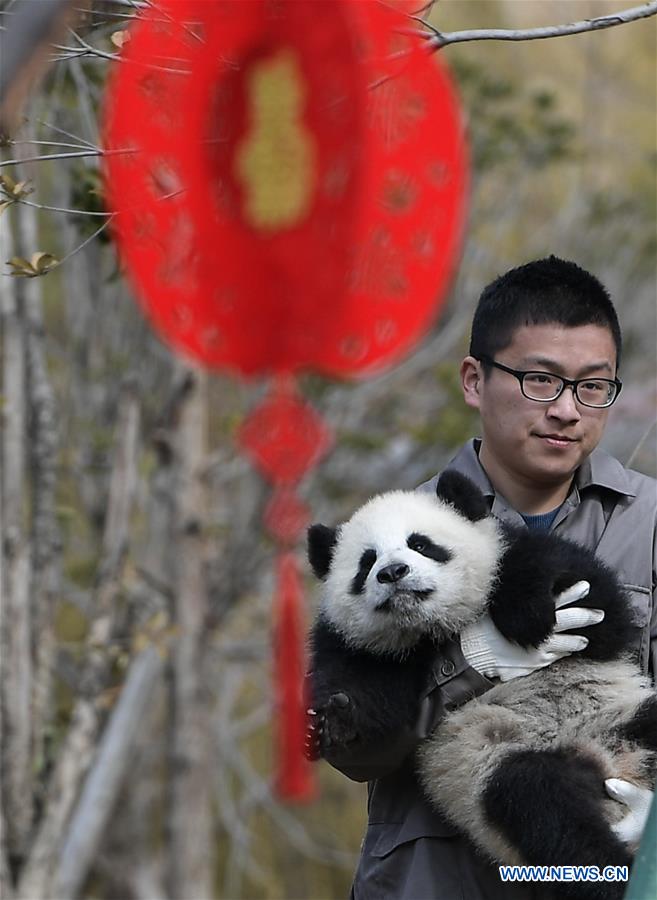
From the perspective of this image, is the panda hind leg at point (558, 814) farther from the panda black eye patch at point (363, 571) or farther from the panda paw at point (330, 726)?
the panda black eye patch at point (363, 571)

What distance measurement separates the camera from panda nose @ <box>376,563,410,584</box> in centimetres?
278

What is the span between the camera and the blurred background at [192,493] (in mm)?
5223

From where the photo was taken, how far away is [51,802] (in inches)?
208

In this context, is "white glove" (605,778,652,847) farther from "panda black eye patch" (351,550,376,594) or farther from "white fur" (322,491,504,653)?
"panda black eye patch" (351,550,376,594)

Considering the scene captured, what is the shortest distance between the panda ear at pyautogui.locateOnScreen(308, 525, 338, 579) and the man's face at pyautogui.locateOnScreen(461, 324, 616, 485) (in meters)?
0.44

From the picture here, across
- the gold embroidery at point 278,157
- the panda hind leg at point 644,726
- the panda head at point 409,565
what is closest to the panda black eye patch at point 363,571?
the panda head at point 409,565

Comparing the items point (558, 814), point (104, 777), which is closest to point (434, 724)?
point (558, 814)

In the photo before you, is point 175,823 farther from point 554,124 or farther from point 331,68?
point 331,68

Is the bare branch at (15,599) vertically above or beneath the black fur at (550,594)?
beneath

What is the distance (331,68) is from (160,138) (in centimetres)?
30

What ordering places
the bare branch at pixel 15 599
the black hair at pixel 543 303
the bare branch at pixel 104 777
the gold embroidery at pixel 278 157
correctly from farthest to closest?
1. the bare branch at pixel 104 777
2. the bare branch at pixel 15 599
3. the black hair at pixel 543 303
4. the gold embroidery at pixel 278 157

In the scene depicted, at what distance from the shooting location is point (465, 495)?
2896mm

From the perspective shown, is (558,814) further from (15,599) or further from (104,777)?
(104,777)

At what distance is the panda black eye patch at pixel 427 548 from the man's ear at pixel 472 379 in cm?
31
